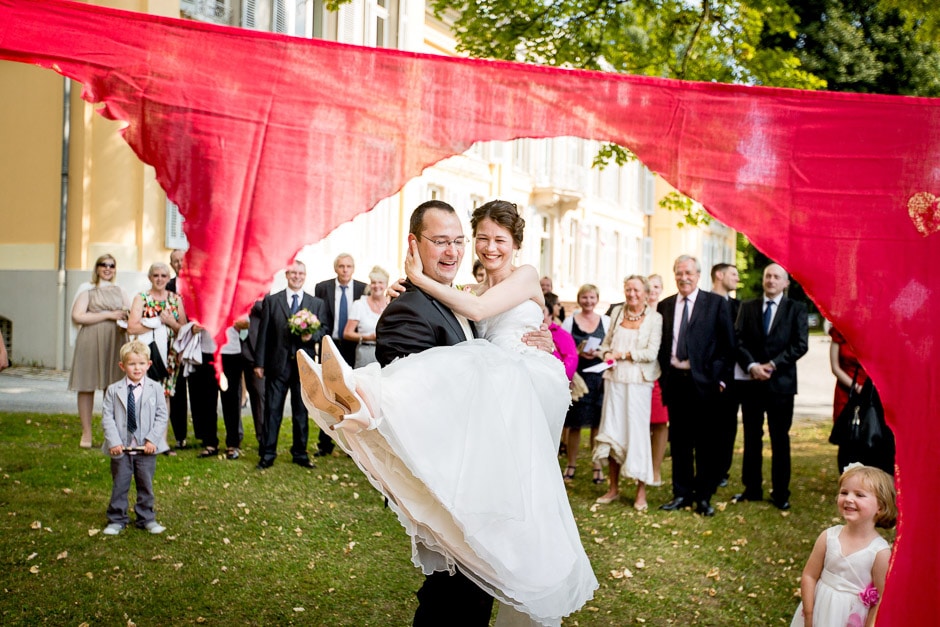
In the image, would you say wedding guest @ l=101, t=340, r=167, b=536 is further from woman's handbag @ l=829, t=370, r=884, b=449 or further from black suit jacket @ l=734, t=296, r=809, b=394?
black suit jacket @ l=734, t=296, r=809, b=394

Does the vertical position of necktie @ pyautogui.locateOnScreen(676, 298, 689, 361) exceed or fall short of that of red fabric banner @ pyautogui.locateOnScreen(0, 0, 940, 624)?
it falls short

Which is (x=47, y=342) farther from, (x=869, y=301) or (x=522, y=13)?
(x=869, y=301)

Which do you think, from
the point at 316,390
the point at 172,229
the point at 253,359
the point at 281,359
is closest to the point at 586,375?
the point at 281,359

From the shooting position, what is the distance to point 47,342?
53.6 ft

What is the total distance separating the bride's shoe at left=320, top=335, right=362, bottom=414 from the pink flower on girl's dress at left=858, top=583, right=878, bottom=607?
270 centimetres

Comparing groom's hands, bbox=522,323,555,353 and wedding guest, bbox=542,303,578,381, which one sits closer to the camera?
groom's hands, bbox=522,323,555,353

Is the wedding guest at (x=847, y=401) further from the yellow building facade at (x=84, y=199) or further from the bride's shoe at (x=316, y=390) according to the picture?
the yellow building facade at (x=84, y=199)

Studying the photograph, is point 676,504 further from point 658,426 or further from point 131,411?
point 131,411

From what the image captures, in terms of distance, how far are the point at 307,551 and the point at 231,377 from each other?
3.84 metres

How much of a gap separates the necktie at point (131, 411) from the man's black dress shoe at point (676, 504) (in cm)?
488

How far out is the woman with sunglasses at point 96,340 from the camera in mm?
9477

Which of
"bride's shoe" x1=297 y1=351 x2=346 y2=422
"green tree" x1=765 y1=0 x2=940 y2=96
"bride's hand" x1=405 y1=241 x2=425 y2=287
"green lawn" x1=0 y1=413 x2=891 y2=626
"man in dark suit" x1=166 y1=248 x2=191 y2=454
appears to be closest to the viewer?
"bride's shoe" x1=297 y1=351 x2=346 y2=422

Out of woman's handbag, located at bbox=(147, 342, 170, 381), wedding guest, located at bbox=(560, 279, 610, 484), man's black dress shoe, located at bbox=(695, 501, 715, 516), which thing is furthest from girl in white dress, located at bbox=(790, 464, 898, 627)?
woman's handbag, located at bbox=(147, 342, 170, 381)

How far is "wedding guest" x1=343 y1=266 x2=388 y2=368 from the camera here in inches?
378
